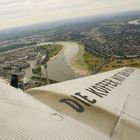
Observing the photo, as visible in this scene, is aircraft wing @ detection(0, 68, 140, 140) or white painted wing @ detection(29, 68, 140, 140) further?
white painted wing @ detection(29, 68, 140, 140)

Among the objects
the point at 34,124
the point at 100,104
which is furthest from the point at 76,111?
the point at 34,124

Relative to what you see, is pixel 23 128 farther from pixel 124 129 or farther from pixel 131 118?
pixel 131 118

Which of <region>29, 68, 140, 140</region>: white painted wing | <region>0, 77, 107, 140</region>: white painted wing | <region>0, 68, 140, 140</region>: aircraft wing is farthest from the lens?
<region>29, 68, 140, 140</region>: white painted wing

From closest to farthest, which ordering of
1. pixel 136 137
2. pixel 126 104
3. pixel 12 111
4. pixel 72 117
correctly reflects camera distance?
pixel 12 111
pixel 136 137
pixel 72 117
pixel 126 104

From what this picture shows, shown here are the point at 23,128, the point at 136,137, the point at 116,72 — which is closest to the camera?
the point at 23,128

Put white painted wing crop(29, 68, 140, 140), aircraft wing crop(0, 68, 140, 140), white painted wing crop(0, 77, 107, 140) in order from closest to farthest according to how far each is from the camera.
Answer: white painted wing crop(0, 77, 107, 140) < aircraft wing crop(0, 68, 140, 140) < white painted wing crop(29, 68, 140, 140)

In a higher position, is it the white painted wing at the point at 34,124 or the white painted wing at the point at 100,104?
the white painted wing at the point at 34,124

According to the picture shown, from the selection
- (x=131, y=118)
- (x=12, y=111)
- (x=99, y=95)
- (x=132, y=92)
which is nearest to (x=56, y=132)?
(x=12, y=111)
